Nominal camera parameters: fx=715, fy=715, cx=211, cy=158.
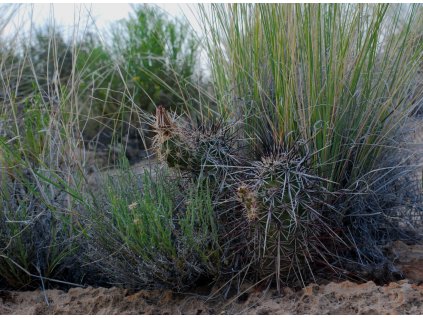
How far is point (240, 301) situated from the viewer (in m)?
2.96

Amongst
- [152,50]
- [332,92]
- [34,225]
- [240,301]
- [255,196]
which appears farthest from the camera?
[152,50]

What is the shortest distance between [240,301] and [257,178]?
55 cm

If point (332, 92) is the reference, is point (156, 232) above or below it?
below

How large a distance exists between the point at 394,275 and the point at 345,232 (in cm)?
28

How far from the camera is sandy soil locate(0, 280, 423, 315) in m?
2.65

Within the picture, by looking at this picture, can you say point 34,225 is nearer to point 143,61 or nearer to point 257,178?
point 257,178

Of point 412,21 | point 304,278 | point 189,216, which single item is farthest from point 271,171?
point 412,21

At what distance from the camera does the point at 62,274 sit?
350cm

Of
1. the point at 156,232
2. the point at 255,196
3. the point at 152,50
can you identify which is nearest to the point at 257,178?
the point at 255,196

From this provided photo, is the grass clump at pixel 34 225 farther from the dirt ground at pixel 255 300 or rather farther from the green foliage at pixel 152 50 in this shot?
the green foliage at pixel 152 50

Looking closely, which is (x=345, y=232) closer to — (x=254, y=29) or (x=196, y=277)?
(x=196, y=277)

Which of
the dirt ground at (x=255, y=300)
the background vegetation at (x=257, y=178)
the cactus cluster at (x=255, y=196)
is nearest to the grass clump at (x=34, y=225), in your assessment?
the background vegetation at (x=257, y=178)

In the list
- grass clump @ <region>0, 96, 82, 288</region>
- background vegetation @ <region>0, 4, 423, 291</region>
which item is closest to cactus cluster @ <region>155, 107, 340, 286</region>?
background vegetation @ <region>0, 4, 423, 291</region>

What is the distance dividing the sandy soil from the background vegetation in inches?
2.8
